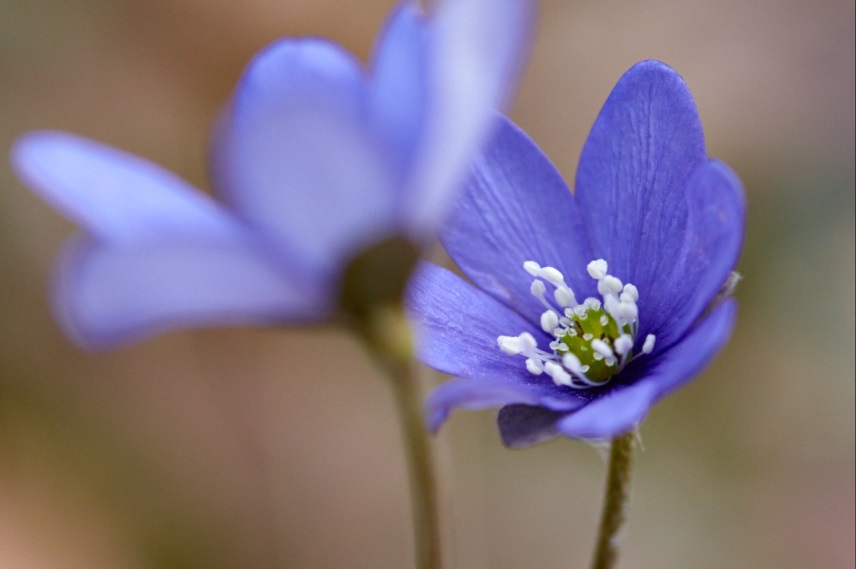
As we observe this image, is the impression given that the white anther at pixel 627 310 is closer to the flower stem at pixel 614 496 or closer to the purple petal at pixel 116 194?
the flower stem at pixel 614 496

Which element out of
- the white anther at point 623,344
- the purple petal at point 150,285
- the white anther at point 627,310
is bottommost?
the white anther at point 623,344

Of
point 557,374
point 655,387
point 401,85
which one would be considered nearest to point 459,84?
point 401,85

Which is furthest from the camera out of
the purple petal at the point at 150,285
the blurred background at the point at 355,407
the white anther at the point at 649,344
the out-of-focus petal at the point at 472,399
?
the blurred background at the point at 355,407

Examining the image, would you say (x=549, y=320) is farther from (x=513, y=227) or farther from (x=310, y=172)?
(x=310, y=172)

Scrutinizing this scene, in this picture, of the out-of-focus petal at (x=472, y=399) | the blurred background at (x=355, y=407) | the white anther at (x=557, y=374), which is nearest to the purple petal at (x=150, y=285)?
the out-of-focus petal at (x=472, y=399)

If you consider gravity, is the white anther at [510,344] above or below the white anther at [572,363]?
above

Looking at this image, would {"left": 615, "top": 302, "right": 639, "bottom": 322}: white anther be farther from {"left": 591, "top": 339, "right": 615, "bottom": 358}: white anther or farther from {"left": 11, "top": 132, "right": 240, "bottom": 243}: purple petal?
{"left": 11, "top": 132, "right": 240, "bottom": 243}: purple petal

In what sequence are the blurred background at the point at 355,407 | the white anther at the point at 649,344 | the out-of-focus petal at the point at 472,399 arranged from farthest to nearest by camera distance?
1. the blurred background at the point at 355,407
2. the white anther at the point at 649,344
3. the out-of-focus petal at the point at 472,399
